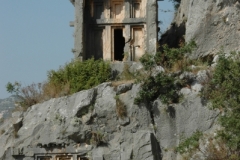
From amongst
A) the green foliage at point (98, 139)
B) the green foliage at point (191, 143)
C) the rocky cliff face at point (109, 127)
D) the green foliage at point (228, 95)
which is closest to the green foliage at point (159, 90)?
the rocky cliff face at point (109, 127)

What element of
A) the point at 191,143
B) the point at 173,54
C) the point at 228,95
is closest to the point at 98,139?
the point at 191,143

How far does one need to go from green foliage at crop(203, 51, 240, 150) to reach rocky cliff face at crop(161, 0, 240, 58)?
301cm

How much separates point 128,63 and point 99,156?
13.3 ft

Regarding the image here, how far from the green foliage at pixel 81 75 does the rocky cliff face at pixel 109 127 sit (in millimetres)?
760

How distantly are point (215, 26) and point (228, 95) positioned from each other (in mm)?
4500

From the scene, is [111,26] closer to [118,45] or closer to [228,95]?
[118,45]

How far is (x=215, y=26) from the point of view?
19031 mm

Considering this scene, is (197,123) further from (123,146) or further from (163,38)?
(163,38)

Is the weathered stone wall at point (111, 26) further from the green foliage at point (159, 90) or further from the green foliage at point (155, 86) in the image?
the green foliage at point (159, 90)

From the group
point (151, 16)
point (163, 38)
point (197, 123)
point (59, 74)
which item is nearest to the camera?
point (197, 123)

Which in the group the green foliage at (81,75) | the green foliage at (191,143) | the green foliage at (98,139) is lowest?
the green foliage at (191,143)

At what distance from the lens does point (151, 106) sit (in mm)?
16406

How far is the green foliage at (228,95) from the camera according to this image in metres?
14.0

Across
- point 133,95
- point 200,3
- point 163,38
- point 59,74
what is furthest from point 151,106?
point 163,38
